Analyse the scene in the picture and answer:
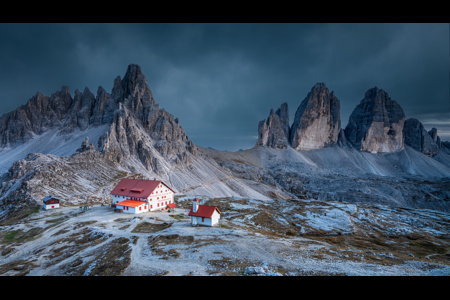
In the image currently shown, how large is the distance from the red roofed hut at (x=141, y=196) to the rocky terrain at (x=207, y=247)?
3.66m

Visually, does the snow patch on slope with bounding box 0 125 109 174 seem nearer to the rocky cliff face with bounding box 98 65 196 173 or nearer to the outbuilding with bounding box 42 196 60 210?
the rocky cliff face with bounding box 98 65 196 173

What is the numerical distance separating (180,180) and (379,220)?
314 feet

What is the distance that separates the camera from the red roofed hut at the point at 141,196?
62.0 meters

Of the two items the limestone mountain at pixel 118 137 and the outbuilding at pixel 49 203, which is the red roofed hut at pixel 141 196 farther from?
the limestone mountain at pixel 118 137

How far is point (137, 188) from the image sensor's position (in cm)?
6706

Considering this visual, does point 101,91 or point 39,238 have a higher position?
point 101,91

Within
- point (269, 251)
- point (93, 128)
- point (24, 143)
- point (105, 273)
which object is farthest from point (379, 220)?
point (24, 143)

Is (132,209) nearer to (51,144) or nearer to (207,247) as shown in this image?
(207,247)

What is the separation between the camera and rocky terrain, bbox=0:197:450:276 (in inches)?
995

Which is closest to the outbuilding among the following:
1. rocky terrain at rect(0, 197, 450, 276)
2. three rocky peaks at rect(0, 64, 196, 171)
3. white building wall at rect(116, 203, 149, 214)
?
rocky terrain at rect(0, 197, 450, 276)

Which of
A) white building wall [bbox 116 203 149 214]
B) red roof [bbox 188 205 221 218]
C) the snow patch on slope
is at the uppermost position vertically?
the snow patch on slope
